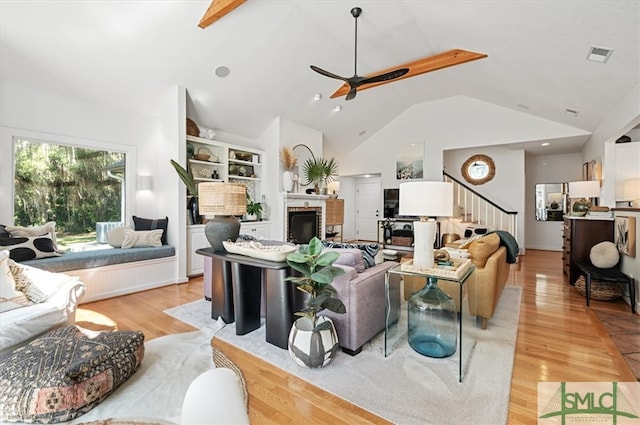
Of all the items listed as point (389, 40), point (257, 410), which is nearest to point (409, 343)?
point (257, 410)

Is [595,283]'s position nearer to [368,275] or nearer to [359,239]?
[368,275]

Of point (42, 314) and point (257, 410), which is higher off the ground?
point (42, 314)

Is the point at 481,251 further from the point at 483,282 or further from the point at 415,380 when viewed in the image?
the point at 415,380

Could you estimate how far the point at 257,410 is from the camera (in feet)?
5.66

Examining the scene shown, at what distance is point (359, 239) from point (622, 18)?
25.5 ft

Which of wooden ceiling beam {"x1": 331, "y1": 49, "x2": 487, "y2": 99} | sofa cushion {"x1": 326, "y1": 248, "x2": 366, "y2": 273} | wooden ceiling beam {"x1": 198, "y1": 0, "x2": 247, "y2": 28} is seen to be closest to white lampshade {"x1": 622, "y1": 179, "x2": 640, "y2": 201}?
wooden ceiling beam {"x1": 331, "y1": 49, "x2": 487, "y2": 99}

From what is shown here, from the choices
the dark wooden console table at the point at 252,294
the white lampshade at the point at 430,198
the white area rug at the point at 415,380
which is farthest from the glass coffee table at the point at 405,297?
the dark wooden console table at the point at 252,294

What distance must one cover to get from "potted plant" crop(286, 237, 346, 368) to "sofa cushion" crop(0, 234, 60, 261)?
3.36 metres

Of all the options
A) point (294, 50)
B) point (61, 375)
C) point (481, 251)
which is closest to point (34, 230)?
point (61, 375)

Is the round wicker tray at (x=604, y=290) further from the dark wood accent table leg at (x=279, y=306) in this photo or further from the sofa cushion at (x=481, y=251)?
the dark wood accent table leg at (x=279, y=306)

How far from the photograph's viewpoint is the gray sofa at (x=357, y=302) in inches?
91.4

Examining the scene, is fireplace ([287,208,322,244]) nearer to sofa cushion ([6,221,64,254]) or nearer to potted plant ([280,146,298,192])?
potted plant ([280,146,298,192])

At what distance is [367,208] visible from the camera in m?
9.62

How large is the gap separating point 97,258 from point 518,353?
15.3 ft
